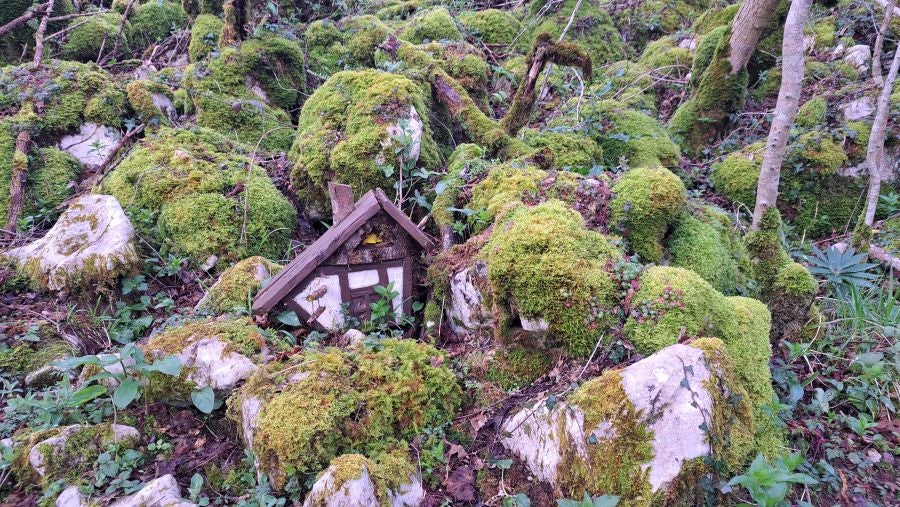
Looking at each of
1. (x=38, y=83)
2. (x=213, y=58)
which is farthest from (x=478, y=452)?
(x=38, y=83)

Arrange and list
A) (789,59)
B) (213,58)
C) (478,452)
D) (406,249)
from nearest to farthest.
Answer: (478,452)
(789,59)
(406,249)
(213,58)

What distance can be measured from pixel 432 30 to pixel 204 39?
13.1 feet

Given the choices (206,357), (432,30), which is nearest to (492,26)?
(432,30)

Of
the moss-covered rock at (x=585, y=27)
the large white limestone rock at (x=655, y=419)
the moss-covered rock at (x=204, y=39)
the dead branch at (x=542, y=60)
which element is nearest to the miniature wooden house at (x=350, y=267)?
the large white limestone rock at (x=655, y=419)

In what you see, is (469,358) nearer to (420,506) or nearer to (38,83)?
(420,506)

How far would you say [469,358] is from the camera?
12.5 feet

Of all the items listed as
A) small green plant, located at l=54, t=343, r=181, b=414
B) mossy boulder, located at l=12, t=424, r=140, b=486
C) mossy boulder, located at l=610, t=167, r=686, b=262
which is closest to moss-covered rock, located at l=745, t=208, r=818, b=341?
mossy boulder, located at l=610, t=167, r=686, b=262

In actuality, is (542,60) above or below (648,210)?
above

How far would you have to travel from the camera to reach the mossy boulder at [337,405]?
2.93 meters

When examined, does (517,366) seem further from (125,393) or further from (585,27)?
(585,27)

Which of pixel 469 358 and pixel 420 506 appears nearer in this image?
pixel 420 506

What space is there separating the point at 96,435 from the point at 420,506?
211 centimetres

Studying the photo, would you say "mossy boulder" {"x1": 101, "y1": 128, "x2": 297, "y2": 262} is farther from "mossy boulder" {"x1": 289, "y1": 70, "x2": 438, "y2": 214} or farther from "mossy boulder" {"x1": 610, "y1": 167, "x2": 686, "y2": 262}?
"mossy boulder" {"x1": 610, "y1": 167, "x2": 686, "y2": 262}

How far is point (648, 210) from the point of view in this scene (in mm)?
3982
